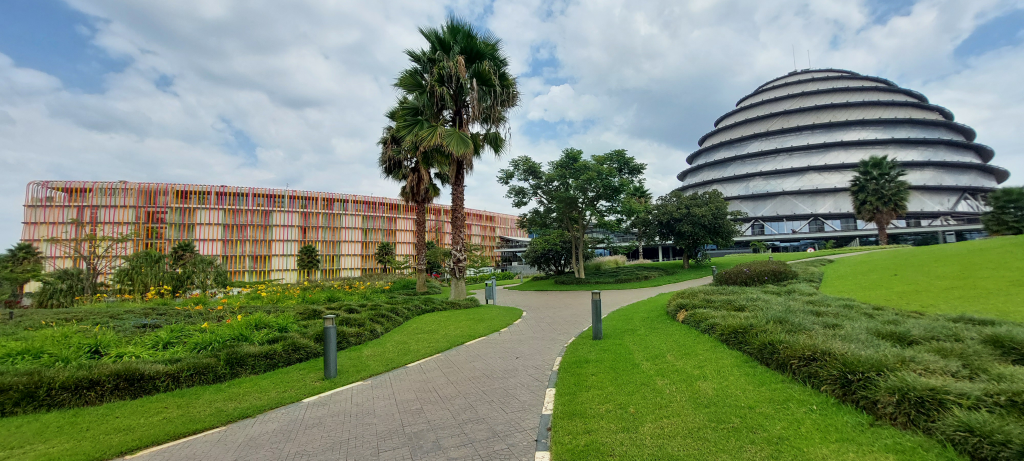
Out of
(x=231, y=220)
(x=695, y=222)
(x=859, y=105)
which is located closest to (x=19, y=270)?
(x=231, y=220)

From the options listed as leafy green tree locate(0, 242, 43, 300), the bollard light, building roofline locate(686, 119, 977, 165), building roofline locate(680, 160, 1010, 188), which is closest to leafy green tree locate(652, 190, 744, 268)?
building roofline locate(680, 160, 1010, 188)

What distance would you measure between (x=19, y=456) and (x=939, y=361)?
31.4ft

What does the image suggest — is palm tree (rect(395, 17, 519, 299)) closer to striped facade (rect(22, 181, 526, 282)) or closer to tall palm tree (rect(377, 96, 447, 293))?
tall palm tree (rect(377, 96, 447, 293))

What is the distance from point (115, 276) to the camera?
1886cm

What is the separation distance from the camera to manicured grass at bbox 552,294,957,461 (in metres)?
3.40

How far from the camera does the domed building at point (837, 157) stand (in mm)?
49344

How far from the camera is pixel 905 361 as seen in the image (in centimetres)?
444

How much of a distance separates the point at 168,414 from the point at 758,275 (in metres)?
17.2

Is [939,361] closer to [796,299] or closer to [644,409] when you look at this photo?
[644,409]

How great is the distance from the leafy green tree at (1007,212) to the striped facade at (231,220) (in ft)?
139

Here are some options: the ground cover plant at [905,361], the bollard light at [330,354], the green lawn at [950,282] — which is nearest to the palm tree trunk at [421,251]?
the bollard light at [330,354]

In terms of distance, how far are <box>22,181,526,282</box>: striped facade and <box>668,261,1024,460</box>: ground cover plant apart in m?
48.4

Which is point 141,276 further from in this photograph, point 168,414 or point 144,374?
point 168,414

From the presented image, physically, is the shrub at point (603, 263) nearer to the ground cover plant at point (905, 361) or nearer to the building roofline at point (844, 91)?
the ground cover plant at point (905, 361)
